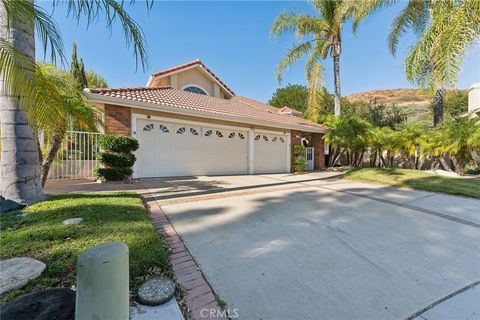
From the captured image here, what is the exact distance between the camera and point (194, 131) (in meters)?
10.6

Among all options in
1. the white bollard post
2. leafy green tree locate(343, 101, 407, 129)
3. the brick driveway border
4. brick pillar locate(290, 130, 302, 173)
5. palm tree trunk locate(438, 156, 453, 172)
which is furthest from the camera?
leafy green tree locate(343, 101, 407, 129)

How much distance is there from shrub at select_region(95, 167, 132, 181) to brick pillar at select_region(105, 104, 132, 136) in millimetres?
1554

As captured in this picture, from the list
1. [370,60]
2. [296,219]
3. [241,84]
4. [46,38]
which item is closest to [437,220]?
[296,219]

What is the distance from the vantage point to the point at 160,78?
13.9 m

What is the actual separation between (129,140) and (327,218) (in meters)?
6.94

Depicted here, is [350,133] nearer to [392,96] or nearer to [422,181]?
[422,181]

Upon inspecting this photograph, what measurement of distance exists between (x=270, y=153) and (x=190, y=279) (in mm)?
11392

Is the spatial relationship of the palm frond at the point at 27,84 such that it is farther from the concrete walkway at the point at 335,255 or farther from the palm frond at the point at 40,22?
the concrete walkway at the point at 335,255

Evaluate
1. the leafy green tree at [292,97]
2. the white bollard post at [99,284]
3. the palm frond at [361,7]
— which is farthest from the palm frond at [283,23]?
the leafy green tree at [292,97]

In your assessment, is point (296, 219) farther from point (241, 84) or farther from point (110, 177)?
point (241, 84)

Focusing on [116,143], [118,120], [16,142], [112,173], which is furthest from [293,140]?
[16,142]

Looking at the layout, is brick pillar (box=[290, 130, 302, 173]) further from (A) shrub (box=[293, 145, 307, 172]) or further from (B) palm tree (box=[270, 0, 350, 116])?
(B) palm tree (box=[270, 0, 350, 116])

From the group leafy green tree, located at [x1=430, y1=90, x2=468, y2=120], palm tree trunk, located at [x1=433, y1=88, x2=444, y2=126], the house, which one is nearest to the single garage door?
the house

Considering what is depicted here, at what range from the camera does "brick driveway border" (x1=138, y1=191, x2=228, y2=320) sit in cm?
198
